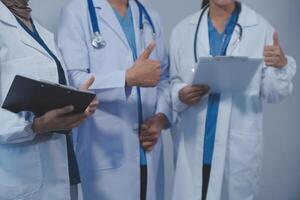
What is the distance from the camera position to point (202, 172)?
5.32ft

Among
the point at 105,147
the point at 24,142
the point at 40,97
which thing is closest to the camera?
the point at 40,97

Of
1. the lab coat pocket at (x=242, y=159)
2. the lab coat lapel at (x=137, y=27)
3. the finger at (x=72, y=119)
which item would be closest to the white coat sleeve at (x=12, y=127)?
Result: the finger at (x=72, y=119)

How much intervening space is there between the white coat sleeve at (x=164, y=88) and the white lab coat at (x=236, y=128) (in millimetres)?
47

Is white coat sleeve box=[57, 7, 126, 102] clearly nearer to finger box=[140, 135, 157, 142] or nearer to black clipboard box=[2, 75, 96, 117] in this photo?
finger box=[140, 135, 157, 142]

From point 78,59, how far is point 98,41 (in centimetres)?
11

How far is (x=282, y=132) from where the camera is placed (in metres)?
2.39

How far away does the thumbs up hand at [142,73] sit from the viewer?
4.64 ft

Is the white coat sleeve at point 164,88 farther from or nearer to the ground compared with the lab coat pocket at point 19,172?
farther from the ground

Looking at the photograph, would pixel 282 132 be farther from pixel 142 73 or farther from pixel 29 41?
pixel 29 41

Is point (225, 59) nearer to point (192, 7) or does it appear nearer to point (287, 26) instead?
point (192, 7)

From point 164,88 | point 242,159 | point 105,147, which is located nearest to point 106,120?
point 105,147

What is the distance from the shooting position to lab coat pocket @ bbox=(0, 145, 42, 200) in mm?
1134

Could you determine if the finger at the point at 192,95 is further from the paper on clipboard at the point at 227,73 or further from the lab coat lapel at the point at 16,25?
the lab coat lapel at the point at 16,25

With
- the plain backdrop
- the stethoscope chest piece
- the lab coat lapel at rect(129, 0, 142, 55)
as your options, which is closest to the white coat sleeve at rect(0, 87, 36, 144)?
the stethoscope chest piece
